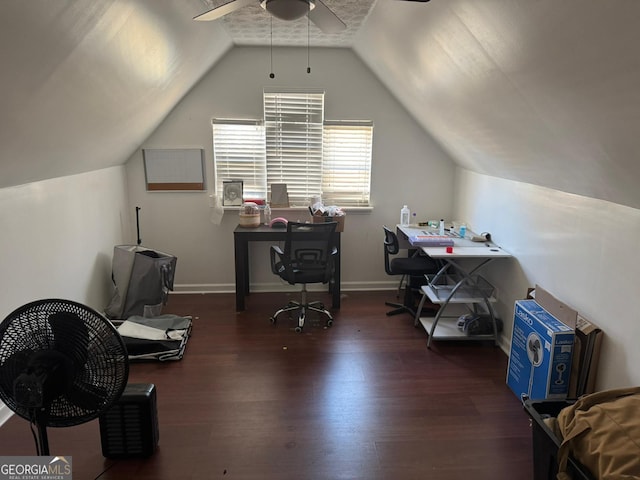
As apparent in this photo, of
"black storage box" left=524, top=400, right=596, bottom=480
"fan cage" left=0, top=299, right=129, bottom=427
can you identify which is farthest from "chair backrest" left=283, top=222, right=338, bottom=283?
"fan cage" left=0, top=299, right=129, bottom=427

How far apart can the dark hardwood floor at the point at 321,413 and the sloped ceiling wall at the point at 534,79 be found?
1380 mm

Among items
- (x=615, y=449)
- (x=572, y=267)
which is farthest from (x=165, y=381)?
(x=572, y=267)

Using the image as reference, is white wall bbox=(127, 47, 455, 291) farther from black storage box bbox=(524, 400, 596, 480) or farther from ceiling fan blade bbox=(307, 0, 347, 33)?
black storage box bbox=(524, 400, 596, 480)

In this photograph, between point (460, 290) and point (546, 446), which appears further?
point (460, 290)

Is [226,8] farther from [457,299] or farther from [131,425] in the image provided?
[457,299]

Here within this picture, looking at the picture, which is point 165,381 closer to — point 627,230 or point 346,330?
point 346,330

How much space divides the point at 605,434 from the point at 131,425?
2.02 meters

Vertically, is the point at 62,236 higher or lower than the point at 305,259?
higher

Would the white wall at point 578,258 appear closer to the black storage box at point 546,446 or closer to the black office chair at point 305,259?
the black storage box at point 546,446

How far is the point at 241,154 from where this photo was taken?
13.7 feet

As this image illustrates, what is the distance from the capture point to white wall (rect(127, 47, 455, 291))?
157 inches

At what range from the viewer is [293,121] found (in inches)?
163

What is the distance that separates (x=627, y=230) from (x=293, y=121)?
2976 mm

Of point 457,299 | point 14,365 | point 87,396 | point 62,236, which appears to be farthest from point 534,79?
point 62,236
